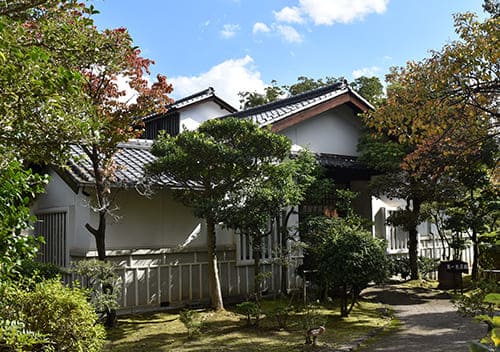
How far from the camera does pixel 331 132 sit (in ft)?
49.8

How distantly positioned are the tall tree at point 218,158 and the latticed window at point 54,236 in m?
2.72

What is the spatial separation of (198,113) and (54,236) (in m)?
14.2

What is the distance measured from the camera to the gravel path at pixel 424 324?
816cm

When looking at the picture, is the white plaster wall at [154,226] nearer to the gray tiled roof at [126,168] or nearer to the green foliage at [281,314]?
the gray tiled roof at [126,168]

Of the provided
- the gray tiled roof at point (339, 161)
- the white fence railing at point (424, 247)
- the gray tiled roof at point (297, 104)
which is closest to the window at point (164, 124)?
Result: the gray tiled roof at point (297, 104)

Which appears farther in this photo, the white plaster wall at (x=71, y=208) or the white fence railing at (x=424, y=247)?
the white fence railing at (x=424, y=247)

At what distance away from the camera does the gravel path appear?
8.16 m

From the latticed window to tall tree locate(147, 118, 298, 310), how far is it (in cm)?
272

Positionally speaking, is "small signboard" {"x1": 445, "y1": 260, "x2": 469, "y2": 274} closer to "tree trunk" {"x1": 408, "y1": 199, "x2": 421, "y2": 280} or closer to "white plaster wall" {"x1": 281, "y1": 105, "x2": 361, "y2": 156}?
"tree trunk" {"x1": 408, "y1": 199, "x2": 421, "y2": 280}

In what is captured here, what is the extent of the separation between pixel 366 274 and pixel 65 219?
658cm

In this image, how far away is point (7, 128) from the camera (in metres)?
5.27

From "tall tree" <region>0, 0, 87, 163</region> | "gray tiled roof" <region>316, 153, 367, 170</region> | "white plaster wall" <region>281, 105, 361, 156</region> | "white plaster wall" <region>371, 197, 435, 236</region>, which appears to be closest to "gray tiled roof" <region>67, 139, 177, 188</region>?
"tall tree" <region>0, 0, 87, 163</region>

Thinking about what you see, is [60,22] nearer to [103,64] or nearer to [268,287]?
[103,64]

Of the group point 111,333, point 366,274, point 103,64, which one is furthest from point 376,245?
point 103,64
